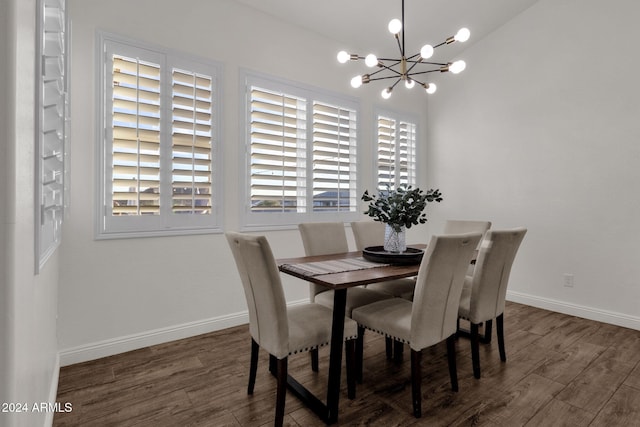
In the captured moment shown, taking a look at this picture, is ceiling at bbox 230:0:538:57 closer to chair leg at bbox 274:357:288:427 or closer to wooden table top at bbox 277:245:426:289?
wooden table top at bbox 277:245:426:289

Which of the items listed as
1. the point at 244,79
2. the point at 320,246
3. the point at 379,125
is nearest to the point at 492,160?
the point at 379,125

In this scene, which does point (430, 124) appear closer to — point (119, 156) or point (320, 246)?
point (320, 246)

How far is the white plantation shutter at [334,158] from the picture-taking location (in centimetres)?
377

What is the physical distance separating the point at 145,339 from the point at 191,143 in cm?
165

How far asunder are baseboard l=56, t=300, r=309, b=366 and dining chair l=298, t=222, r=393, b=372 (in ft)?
3.04

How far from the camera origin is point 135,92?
8.59ft

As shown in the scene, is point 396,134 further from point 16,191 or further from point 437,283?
point 16,191

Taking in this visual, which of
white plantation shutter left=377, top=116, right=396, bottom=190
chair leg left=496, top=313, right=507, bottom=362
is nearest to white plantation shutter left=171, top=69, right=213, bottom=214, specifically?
white plantation shutter left=377, top=116, right=396, bottom=190

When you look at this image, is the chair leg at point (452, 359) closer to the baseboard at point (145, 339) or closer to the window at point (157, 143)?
the baseboard at point (145, 339)

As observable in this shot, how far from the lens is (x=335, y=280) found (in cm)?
181

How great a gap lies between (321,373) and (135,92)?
2.51 m

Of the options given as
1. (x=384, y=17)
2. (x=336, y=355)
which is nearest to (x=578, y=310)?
(x=336, y=355)

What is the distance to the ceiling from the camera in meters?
3.38

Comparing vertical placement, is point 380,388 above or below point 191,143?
below
